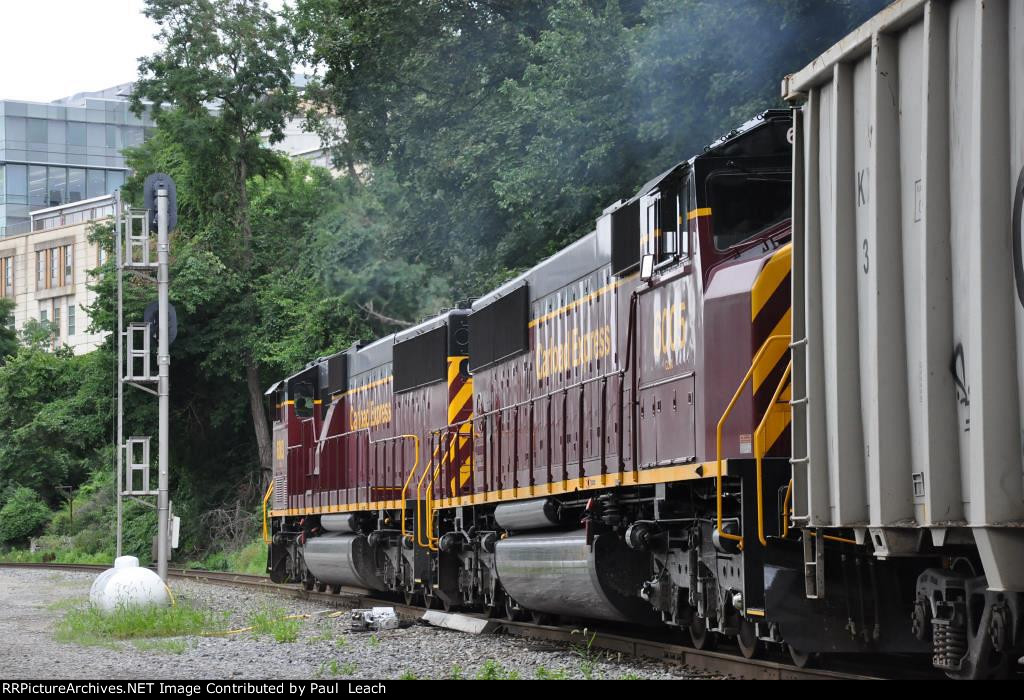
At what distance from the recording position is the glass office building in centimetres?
10294

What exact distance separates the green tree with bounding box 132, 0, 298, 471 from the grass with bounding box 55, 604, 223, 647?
86.9ft

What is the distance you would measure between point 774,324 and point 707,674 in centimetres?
286

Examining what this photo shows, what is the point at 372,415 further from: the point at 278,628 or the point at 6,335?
the point at 6,335

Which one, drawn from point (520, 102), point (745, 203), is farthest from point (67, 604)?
point (745, 203)

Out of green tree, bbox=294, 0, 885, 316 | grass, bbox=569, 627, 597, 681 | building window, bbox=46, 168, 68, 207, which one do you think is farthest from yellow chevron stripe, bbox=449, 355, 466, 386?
building window, bbox=46, 168, 68, 207

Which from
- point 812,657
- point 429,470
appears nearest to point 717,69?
point 429,470

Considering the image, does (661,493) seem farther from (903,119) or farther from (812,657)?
(903,119)

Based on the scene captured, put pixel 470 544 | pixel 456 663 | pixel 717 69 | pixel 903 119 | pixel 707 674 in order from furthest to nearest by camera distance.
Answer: pixel 717 69
pixel 470 544
pixel 456 663
pixel 707 674
pixel 903 119

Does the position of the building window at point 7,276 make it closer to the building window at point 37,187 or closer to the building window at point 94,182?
the building window at point 37,187

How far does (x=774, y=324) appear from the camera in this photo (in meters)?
9.45

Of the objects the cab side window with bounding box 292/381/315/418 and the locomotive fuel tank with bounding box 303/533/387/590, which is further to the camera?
the cab side window with bounding box 292/381/315/418

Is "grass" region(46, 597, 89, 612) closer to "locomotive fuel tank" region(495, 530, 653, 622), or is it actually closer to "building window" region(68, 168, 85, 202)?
"locomotive fuel tank" region(495, 530, 653, 622)

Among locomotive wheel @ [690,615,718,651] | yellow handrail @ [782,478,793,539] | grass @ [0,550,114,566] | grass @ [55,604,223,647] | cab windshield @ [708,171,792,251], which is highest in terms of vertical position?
cab windshield @ [708,171,792,251]

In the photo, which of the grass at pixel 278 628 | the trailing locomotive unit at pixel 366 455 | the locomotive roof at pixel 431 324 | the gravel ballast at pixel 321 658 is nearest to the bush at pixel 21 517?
the trailing locomotive unit at pixel 366 455
